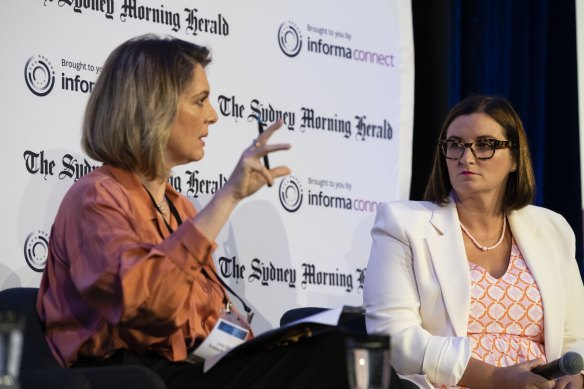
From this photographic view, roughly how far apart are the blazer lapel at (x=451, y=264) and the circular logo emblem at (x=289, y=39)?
1055 mm

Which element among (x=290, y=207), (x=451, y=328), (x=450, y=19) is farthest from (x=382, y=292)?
(x=450, y=19)

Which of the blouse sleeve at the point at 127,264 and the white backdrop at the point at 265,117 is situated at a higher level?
the white backdrop at the point at 265,117

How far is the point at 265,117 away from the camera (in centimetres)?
414

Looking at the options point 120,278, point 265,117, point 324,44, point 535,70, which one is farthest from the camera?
point 535,70

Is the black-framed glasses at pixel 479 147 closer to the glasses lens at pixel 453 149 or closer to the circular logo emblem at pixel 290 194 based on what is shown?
the glasses lens at pixel 453 149

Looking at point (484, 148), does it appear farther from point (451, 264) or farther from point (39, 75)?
point (39, 75)

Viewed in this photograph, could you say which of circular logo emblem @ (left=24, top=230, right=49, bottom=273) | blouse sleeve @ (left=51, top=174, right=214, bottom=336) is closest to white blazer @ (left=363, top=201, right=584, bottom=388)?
blouse sleeve @ (left=51, top=174, right=214, bottom=336)

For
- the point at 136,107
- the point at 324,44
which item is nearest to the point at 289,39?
the point at 324,44

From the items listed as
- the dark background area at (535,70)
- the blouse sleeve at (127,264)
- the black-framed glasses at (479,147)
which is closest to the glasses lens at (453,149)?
the black-framed glasses at (479,147)

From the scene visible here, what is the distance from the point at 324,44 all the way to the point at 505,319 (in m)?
1.54

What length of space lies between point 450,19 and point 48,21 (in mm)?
2149

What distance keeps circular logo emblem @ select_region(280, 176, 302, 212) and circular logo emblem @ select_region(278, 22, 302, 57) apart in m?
0.53

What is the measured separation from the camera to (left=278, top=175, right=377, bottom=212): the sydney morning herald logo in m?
4.20

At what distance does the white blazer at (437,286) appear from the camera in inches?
128
